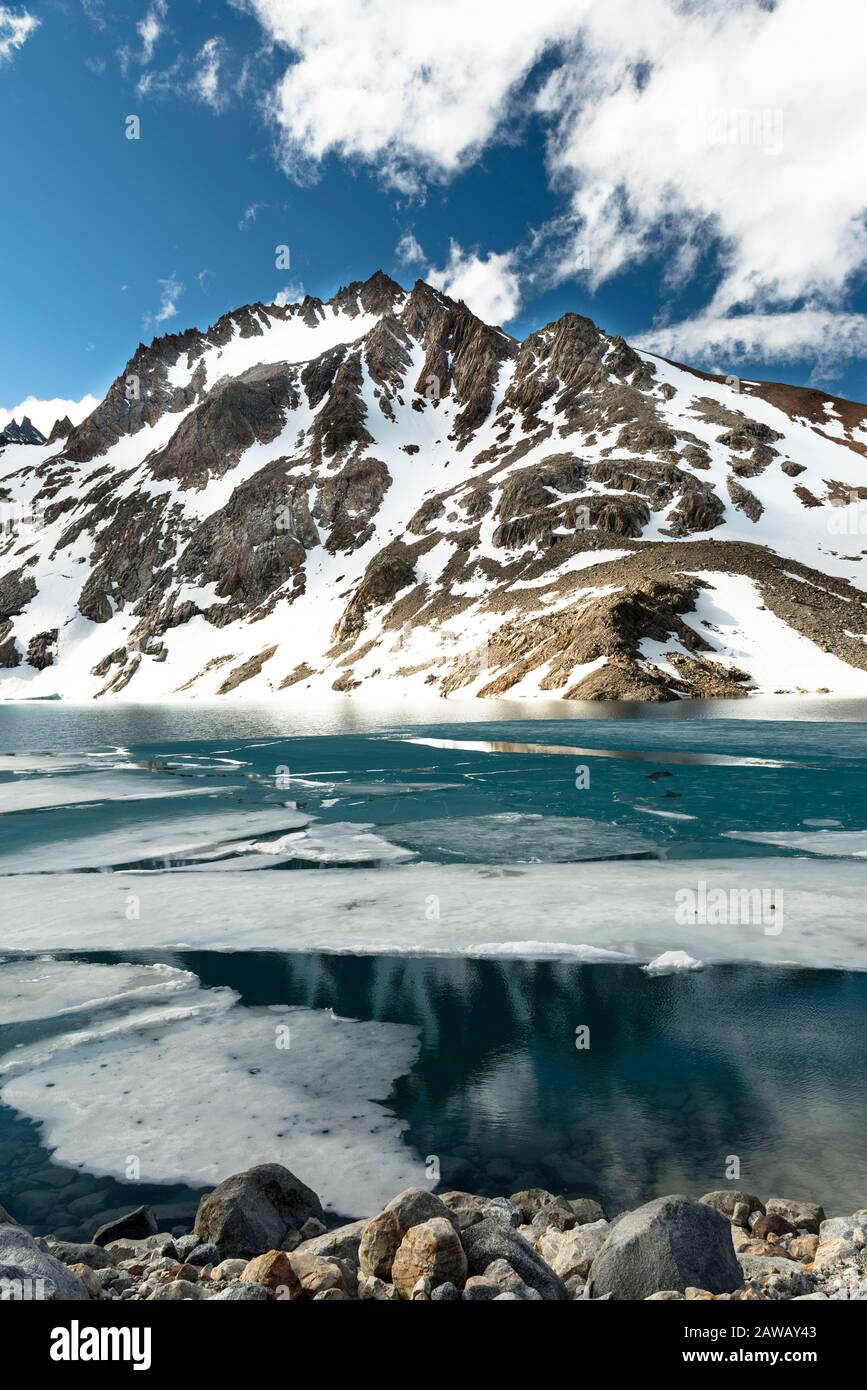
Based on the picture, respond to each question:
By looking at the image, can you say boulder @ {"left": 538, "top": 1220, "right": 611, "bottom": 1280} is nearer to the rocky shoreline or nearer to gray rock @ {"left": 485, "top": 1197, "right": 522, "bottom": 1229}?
the rocky shoreline

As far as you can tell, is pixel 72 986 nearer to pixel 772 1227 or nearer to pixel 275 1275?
pixel 275 1275

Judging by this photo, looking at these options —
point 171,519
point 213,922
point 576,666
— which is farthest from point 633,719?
point 171,519

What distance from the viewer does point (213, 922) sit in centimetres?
1160

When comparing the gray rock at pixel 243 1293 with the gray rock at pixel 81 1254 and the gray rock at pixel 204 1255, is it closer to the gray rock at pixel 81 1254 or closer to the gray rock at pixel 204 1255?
the gray rock at pixel 204 1255

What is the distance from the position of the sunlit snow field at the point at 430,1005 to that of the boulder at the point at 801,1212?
13.4 inches

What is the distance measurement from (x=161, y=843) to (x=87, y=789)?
11.5 m

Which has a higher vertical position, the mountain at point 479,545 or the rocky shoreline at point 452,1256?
the mountain at point 479,545

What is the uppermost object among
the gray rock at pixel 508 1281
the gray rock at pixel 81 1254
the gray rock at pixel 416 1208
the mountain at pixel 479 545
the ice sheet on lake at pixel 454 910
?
the mountain at pixel 479 545

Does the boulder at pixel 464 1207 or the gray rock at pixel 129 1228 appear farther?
the gray rock at pixel 129 1228

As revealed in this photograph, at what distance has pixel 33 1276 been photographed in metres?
3.83

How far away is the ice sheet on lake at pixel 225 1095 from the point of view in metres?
5.80

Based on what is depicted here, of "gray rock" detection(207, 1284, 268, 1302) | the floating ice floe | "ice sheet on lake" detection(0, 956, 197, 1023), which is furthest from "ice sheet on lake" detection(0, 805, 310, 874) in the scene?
"gray rock" detection(207, 1284, 268, 1302)

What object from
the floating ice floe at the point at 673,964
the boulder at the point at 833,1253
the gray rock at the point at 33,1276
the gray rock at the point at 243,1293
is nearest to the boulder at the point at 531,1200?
the boulder at the point at 833,1253

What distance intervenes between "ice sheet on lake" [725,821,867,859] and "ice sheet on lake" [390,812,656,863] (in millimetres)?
2620
